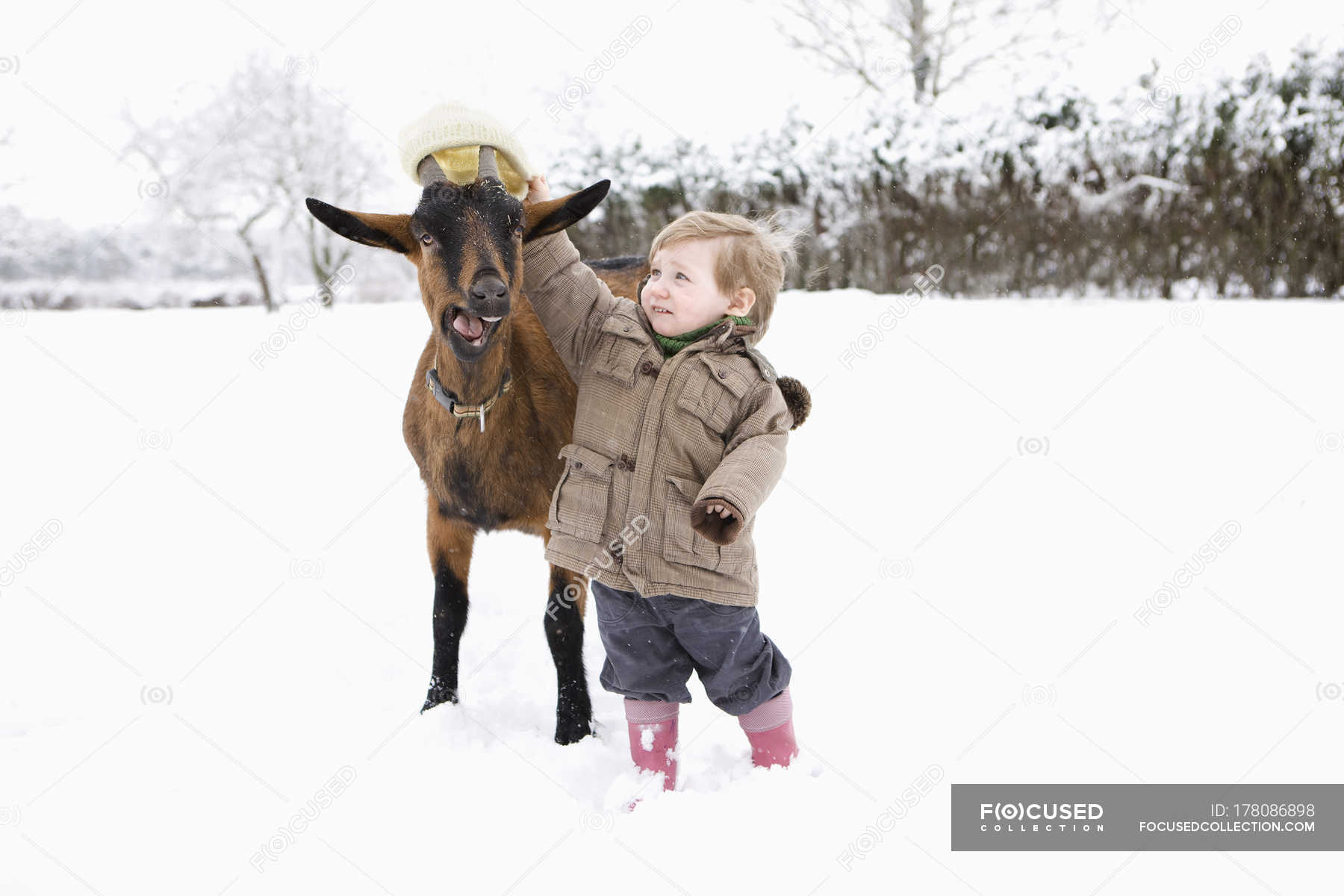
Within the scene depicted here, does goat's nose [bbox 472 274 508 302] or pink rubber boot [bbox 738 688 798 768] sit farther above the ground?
goat's nose [bbox 472 274 508 302]

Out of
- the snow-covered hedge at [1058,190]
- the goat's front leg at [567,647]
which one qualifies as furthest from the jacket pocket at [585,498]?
the snow-covered hedge at [1058,190]

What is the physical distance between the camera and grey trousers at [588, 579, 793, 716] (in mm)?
2389

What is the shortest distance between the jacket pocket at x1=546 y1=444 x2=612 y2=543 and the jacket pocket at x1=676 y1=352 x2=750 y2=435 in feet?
0.96

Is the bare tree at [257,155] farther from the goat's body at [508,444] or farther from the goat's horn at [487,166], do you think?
the goat's horn at [487,166]

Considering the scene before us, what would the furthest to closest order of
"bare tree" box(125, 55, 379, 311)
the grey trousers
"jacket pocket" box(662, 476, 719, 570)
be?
"bare tree" box(125, 55, 379, 311) → the grey trousers → "jacket pocket" box(662, 476, 719, 570)

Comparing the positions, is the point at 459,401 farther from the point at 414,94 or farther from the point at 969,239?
the point at 414,94

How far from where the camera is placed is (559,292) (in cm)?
259

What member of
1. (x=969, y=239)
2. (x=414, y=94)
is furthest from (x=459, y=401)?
(x=414, y=94)

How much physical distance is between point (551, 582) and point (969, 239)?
763 cm

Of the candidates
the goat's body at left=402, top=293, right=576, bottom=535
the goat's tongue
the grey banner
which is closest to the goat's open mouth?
the goat's tongue

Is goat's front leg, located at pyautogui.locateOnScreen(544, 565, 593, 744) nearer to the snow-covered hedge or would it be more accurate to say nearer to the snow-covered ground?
the snow-covered ground

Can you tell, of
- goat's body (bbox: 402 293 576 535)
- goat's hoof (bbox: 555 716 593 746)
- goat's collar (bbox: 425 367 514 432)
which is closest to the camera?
goat's collar (bbox: 425 367 514 432)

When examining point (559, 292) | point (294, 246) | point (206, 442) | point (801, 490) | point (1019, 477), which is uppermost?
point (559, 292)

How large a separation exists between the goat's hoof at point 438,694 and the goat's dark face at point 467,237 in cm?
144
